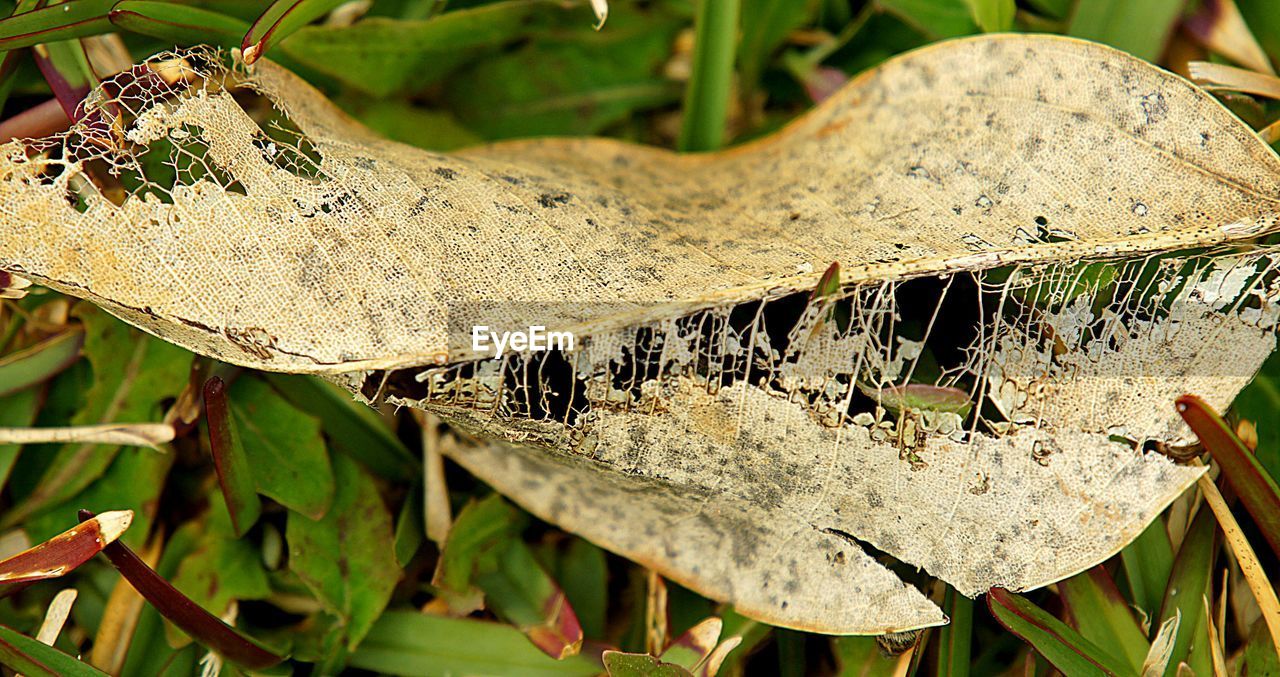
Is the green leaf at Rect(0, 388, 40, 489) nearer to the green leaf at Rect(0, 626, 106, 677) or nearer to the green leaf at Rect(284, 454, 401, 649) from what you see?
the green leaf at Rect(0, 626, 106, 677)

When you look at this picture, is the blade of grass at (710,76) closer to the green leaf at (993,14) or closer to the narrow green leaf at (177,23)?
the green leaf at (993,14)

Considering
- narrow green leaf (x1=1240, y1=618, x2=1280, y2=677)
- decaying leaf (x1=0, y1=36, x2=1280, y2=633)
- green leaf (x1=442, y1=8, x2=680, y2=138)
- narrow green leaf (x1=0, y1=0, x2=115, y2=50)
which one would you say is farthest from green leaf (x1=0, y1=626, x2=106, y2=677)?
narrow green leaf (x1=1240, y1=618, x2=1280, y2=677)

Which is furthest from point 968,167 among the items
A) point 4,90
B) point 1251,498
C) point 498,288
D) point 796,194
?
point 4,90

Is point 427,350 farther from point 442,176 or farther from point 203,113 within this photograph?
point 203,113

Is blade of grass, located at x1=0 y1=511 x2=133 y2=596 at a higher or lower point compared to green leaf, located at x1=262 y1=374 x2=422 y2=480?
lower

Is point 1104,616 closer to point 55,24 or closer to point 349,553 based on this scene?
point 349,553

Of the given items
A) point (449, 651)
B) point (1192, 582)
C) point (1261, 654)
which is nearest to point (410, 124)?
point (449, 651)

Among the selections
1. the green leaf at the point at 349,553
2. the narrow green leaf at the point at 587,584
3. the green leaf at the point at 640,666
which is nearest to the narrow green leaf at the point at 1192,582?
the green leaf at the point at 640,666
